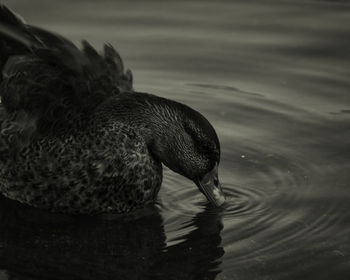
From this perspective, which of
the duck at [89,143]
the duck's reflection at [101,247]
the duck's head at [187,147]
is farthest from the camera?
the duck at [89,143]

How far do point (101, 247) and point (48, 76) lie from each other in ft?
4.40

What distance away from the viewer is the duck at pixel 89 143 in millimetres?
6750

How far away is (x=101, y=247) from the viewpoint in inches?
255

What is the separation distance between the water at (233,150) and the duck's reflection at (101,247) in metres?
0.01

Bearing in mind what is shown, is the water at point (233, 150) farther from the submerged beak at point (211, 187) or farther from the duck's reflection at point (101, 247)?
the submerged beak at point (211, 187)

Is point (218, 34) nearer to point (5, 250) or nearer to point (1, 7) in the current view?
point (1, 7)

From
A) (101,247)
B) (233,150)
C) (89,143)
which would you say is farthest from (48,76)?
(233,150)

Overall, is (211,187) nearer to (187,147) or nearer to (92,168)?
(187,147)

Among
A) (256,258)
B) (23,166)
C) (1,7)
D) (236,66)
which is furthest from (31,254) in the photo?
(236,66)

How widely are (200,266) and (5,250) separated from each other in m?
1.27

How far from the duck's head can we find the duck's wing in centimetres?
53

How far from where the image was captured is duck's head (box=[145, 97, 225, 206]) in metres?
6.62

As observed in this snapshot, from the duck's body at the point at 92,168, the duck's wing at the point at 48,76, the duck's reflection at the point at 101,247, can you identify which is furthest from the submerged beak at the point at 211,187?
the duck's wing at the point at 48,76

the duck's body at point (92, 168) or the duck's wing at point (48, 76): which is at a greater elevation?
the duck's wing at point (48, 76)
